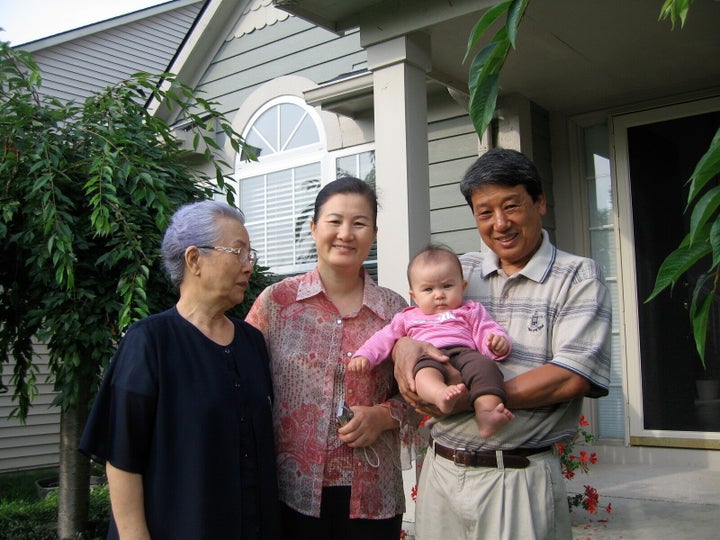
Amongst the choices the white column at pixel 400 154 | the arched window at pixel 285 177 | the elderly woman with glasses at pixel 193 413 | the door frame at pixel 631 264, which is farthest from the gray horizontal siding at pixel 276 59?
the elderly woman with glasses at pixel 193 413

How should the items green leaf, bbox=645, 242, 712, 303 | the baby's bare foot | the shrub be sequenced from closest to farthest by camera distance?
1. green leaf, bbox=645, 242, 712, 303
2. the baby's bare foot
3. the shrub

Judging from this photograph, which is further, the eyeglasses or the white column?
the white column

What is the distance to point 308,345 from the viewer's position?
7.30ft

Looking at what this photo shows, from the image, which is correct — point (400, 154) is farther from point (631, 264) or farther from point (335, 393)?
point (335, 393)

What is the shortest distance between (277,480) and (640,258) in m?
4.45

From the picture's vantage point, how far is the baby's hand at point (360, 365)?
2.09m

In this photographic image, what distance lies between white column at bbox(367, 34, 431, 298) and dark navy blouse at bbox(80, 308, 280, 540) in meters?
2.55

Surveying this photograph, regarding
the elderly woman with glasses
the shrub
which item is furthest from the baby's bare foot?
the shrub

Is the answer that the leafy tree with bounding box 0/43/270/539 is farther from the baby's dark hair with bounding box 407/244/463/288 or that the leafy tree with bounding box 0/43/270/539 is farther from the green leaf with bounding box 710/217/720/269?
the green leaf with bounding box 710/217/720/269

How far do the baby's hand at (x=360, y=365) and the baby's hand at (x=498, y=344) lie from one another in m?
0.37

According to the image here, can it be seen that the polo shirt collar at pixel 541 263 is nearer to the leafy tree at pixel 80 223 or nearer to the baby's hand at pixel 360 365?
the baby's hand at pixel 360 365

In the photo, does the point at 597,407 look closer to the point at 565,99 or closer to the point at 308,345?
the point at 565,99

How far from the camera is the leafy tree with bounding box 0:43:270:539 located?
12.5 feet

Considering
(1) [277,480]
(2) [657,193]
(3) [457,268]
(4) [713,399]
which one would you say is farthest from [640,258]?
(1) [277,480]
